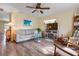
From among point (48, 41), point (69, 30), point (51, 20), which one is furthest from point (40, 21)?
point (69, 30)

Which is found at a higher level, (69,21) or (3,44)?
(69,21)

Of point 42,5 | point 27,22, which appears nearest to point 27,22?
point 27,22

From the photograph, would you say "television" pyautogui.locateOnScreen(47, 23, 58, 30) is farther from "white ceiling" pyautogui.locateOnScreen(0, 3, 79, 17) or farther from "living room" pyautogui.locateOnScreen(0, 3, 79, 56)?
"white ceiling" pyautogui.locateOnScreen(0, 3, 79, 17)

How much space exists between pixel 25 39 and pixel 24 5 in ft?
1.62

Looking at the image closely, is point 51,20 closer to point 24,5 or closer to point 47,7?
point 47,7

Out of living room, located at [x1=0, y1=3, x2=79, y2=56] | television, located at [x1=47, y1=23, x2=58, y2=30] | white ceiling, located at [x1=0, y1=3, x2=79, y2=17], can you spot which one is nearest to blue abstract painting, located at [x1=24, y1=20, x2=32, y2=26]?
living room, located at [x1=0, y1=3, x2=79, y2=56]

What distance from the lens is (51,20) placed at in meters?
1.89

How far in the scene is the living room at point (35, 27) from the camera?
1.82 metres

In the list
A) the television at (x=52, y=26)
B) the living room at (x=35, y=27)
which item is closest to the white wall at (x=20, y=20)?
the living room at (x=35, y=27)

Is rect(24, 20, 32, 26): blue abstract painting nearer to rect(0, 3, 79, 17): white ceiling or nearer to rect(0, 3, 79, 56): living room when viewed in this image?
rect(0, 3, 79, 56): living room

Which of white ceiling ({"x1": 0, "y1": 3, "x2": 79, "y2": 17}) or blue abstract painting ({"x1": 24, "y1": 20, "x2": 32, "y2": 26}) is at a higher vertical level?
white ceiling ({"x1": 0, "y1": 3, "x2": 79, "y2": 17})

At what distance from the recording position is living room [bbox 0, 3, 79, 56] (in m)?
1.82

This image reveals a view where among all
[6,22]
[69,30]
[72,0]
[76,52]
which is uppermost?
[72,0]

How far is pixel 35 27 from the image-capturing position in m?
1.91
